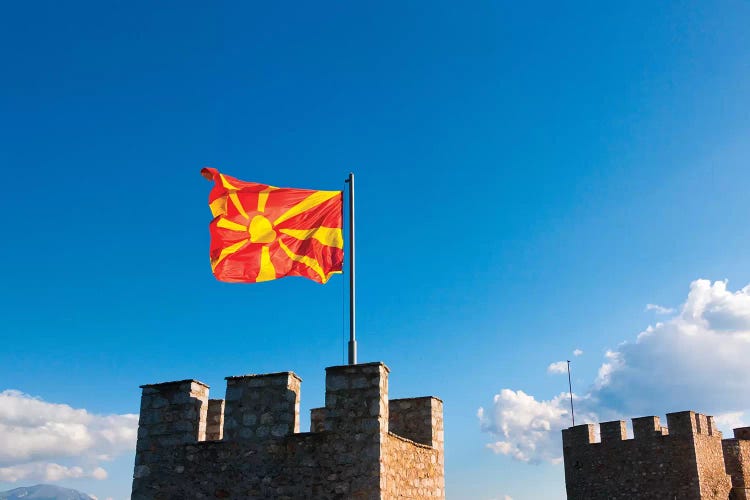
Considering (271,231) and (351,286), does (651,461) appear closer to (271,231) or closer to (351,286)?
(351,286)

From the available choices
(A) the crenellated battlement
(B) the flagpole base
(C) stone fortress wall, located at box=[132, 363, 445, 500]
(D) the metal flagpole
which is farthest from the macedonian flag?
(A) the crenellated battlement

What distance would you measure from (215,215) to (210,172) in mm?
811

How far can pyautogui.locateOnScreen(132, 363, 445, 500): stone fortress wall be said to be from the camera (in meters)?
10.5

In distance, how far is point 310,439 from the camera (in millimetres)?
10742

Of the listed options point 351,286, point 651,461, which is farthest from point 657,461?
point 351,286

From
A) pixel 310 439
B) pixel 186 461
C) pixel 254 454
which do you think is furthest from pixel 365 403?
pixel 186 461

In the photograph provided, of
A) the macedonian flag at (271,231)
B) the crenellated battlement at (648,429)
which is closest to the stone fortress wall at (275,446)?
the macedonian flag at (271,231)

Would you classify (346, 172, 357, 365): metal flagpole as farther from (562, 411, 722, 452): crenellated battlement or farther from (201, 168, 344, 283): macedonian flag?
(562, 411, 722, 452): crenellated battlement

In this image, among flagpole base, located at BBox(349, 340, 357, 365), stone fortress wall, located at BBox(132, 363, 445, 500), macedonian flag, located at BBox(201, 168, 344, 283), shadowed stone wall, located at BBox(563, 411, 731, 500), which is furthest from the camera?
shadowed stone wall, located at BBox(563, 411, 731, 500)

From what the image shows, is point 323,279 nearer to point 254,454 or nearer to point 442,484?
point 254,454

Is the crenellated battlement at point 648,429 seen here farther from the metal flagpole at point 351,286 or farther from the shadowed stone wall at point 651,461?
the metal flagpole at point 351,286

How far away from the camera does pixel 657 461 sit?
23.9 meters

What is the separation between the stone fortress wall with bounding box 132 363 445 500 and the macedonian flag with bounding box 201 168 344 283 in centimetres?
206

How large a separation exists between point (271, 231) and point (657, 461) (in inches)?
697
